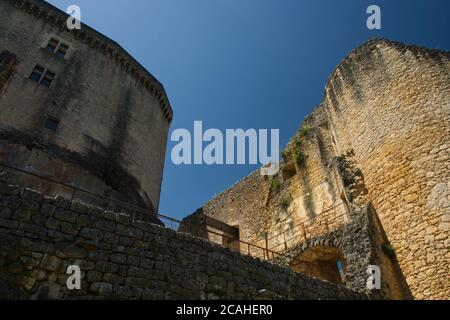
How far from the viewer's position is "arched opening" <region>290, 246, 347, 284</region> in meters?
10.1

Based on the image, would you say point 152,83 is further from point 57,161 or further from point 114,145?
point 57,161

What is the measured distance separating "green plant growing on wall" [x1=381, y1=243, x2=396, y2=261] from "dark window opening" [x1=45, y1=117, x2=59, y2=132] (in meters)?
10.8

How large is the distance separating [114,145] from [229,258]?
890 centimetres

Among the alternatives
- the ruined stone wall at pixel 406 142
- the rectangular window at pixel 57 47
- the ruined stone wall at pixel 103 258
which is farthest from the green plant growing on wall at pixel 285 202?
the rectangular window at pixel 57 47

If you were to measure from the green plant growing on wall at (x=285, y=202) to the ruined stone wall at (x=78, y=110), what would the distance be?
5.50 metres

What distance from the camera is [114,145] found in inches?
548

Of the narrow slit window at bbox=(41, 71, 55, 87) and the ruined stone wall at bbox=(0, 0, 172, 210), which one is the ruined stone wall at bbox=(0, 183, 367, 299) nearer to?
the ruined stone wall at bbox=(0, 0, 172, 210)

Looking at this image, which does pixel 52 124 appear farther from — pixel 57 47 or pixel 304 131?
pixel 304 131

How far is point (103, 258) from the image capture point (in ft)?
16.7

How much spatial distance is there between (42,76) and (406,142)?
12.2 m

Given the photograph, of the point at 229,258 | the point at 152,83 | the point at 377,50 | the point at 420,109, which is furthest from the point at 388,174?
the point at 152,83

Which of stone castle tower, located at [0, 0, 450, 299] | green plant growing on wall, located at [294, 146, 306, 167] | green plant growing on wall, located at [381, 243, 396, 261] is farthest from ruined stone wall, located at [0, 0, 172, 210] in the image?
green plant growing on wall, located at [381, 243, 396, 261]

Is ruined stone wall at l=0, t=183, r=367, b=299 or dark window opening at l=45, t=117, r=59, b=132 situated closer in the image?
ruined stone wall at l=0, t=183, r=367, b=299

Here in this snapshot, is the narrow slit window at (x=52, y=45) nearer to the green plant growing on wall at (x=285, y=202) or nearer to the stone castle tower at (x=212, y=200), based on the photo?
the stone castle tower at (x=212, y=200)
